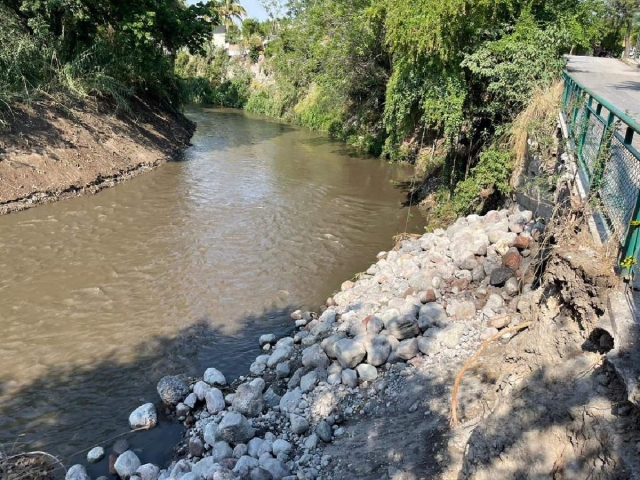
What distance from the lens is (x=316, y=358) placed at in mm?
6094

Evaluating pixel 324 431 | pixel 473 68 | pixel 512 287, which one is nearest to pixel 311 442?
pixel 324 431

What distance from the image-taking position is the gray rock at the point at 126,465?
4.88m

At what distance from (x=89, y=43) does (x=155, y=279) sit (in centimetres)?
1260

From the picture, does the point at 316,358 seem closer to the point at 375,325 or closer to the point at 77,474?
the point at 375,325

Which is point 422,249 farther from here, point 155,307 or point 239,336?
point 155,307

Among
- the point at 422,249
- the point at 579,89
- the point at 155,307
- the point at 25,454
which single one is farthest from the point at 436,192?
the point at 25,454

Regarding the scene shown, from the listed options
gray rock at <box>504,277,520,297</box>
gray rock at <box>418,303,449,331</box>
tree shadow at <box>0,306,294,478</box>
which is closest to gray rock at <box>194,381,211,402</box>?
tree shadow at <box>0,306,294,478</box>

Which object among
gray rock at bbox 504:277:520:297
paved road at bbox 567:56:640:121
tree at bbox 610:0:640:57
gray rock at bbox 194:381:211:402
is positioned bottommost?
gray rock at bbox 194:381:211:402

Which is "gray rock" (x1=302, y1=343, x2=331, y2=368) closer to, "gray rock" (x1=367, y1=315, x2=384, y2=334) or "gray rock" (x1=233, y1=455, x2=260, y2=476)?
"gray rock" (x1=367, y1=315, x2=384, y2=334)

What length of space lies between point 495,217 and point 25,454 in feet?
25.0

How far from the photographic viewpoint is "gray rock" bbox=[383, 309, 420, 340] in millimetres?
6117

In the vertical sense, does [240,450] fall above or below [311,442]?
below

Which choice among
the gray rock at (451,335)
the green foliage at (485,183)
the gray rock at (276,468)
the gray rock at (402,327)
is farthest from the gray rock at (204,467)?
the green foliage at (485,183)

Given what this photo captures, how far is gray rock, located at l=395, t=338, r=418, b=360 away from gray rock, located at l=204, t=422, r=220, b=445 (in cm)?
225
